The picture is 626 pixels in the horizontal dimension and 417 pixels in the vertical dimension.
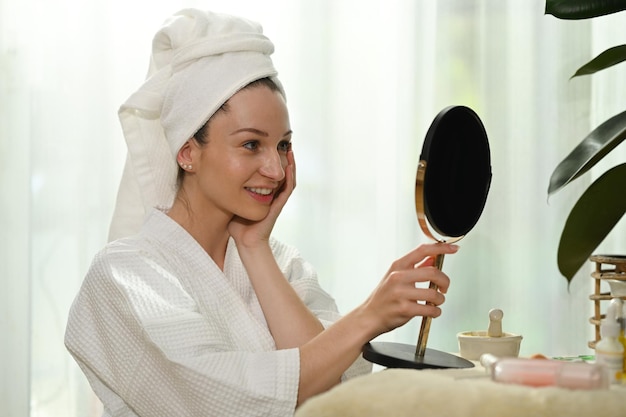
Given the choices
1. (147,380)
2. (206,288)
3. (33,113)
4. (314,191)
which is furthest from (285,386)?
(33,113)

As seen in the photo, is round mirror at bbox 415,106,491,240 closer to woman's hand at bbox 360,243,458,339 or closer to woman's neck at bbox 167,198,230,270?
woman's hand at bbox 360,243,458,339

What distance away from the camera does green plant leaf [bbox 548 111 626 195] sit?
4.85 feet

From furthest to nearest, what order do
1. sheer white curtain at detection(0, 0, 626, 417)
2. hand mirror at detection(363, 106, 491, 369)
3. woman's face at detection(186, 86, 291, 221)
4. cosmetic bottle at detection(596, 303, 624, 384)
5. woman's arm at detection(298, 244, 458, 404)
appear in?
sheer white curtain at detection(0, 0, 626, 417) < woman's face at detection(186, 86, 291, 221) < woman's arm at detection(298, 244, 458, 404) < hand mirror at detection(363, 106, 491, 369) < cosmetic bottle at detection(596, 303, 624, 384)

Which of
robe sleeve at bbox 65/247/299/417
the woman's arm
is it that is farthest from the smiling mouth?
the woman's arm

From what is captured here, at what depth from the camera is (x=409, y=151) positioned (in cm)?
261

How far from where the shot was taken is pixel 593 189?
146 cm

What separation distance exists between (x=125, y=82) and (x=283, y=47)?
1.43 feet

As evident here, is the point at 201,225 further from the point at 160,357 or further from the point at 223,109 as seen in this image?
the point at 160,357

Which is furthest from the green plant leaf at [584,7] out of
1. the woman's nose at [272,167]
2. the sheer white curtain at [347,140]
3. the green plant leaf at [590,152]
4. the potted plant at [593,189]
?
the sheer white curtain at [347,140]

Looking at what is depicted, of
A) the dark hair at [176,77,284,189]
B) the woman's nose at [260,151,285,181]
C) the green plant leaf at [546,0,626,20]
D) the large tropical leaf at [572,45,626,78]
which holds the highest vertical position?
the green plant leaf at [546,0,626,20]

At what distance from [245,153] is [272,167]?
0.05 metres

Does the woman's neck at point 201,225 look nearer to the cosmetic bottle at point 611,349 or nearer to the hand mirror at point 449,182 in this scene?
the hand mirror at point 449,182

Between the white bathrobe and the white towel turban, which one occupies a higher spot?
the white towel turban

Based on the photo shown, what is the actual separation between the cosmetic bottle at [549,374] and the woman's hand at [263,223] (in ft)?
3.02
